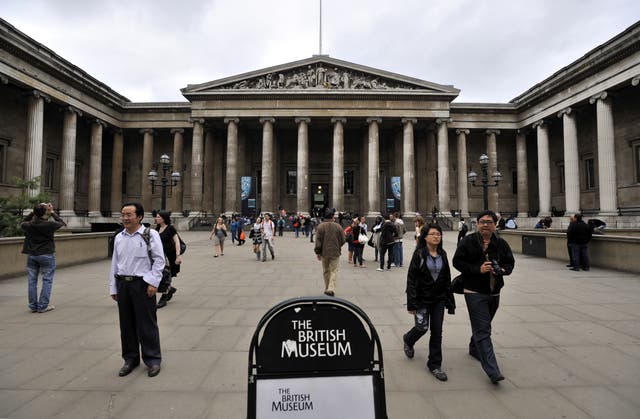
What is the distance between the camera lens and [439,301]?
144 inches

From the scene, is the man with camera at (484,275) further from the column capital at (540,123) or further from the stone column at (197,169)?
the column capital at (540,123)

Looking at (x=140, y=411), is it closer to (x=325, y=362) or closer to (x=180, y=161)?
(x=325, y=362)

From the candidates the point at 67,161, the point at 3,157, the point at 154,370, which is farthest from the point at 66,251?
the point at 3,157

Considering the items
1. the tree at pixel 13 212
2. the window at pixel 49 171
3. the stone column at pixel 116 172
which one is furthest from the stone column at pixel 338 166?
the window at pixel 49 171

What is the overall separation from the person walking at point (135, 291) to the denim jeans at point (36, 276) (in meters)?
3.43

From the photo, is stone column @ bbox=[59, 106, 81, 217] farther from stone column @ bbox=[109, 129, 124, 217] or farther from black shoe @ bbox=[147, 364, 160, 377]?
black shoe @ bbox=[147, 364, 160, 377]

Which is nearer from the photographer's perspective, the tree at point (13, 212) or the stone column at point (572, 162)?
the tree at point (13, 212)

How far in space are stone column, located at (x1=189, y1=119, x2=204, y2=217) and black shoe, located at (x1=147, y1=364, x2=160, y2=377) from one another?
1119 inches

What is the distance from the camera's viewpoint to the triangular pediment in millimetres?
30469

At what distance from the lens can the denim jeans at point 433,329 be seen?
353 cm

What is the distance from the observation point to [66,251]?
1106cm

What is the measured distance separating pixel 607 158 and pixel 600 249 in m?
17.7

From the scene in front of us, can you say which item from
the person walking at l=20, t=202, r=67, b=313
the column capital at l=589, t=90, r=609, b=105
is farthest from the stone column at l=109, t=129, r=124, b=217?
the column capital at l=589, t=90, r=609, b=105

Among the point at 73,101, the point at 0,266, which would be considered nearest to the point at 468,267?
the point at 0,266
